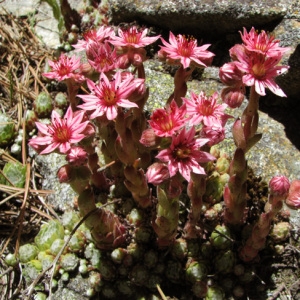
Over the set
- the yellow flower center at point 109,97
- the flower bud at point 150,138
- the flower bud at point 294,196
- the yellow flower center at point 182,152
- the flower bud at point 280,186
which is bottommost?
the flower bud at point 294,196

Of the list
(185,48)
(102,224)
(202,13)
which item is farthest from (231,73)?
(202,13)

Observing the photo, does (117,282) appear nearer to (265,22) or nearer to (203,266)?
(203,266)

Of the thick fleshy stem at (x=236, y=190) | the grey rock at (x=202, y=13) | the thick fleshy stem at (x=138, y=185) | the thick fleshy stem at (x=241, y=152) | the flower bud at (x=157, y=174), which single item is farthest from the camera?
the grey rock at (x=202, y=13)

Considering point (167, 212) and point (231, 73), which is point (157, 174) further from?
point (231, 73)

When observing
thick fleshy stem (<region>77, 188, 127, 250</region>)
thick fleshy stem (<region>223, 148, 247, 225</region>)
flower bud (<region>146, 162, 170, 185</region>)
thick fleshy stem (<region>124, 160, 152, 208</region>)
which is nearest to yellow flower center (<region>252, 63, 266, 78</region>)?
thick fleshy stem (<region>223, 148, 247, 225</region>)

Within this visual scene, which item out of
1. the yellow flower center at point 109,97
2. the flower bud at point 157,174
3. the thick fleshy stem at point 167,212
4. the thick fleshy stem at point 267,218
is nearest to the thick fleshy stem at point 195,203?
the thick fleshy stem at point 167,212

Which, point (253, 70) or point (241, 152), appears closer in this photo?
point (253, 70)

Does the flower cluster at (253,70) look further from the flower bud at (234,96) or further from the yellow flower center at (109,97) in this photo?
→ the yellow flower center at (109,97)
